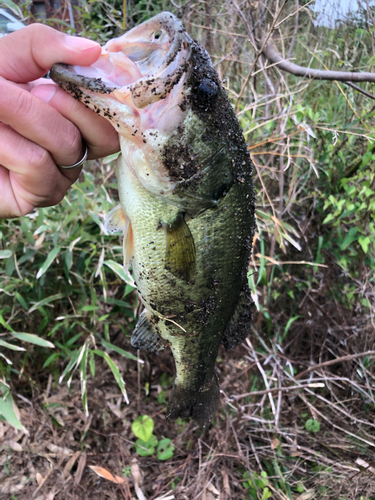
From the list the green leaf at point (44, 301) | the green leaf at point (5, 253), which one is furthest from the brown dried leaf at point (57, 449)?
the green leaf at point (5, 253)

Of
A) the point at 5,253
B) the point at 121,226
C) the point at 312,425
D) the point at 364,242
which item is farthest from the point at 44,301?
the point at 364,242

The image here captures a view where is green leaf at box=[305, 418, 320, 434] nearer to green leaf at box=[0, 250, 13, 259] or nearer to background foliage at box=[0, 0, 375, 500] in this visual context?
background foliage at box=[0, 0, 375, 500]

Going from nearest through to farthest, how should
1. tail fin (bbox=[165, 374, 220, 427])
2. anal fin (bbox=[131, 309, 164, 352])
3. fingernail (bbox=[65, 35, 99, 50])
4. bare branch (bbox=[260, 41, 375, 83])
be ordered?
fingernail (bbox=[65, 35, 99, 50])
anal fin (bbox=[131, 309, 164, 352])
tail fin (bbox=[165, 374, 220, 427])
bare branch (bbox=[260, 41, 375, 83])

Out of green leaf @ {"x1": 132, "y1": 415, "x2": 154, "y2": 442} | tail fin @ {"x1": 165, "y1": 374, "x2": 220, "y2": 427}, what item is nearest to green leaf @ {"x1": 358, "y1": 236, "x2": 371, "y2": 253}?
tail fin @ {"x1": 165, "y1": 374, "x2": 220, "y2": 427}

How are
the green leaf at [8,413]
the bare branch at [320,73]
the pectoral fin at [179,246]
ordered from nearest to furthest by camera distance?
the pectoral fin at [179,246] → the green leaf at [8,413] → the bare branch at [320,73]

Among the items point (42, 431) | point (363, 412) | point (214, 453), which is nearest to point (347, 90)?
point (363, 412)

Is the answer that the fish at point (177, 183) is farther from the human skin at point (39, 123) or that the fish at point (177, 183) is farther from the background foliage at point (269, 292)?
the background foliage at point (269, 292)
